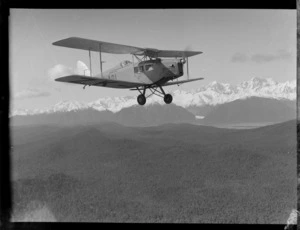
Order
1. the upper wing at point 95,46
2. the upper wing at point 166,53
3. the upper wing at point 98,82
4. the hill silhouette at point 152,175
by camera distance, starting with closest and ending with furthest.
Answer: the upper wing at point 98,82, the upper wing at point 95,46, the upper wing at point 166,53, the hill silhouette at point 152,175

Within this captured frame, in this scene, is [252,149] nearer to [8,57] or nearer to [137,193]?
[137,193]

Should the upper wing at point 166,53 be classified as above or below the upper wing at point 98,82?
above

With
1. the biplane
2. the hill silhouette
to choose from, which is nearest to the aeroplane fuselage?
the biplane

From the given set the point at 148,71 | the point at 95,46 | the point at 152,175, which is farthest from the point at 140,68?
the point at 152,175

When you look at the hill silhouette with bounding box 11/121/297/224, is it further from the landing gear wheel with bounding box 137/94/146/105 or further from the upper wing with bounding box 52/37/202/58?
the upper wing with bounding box 52/37/202/58

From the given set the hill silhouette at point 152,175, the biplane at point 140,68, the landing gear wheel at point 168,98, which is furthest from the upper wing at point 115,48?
the hill silhouette at point 152,175

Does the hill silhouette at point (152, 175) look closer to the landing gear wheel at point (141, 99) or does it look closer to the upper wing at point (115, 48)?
the landing gear wheel at point (141, 99)

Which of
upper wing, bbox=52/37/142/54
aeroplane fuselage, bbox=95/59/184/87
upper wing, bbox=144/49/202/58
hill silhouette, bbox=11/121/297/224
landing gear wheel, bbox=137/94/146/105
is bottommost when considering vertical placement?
hill silhouette, bbox=11/121/297/224
